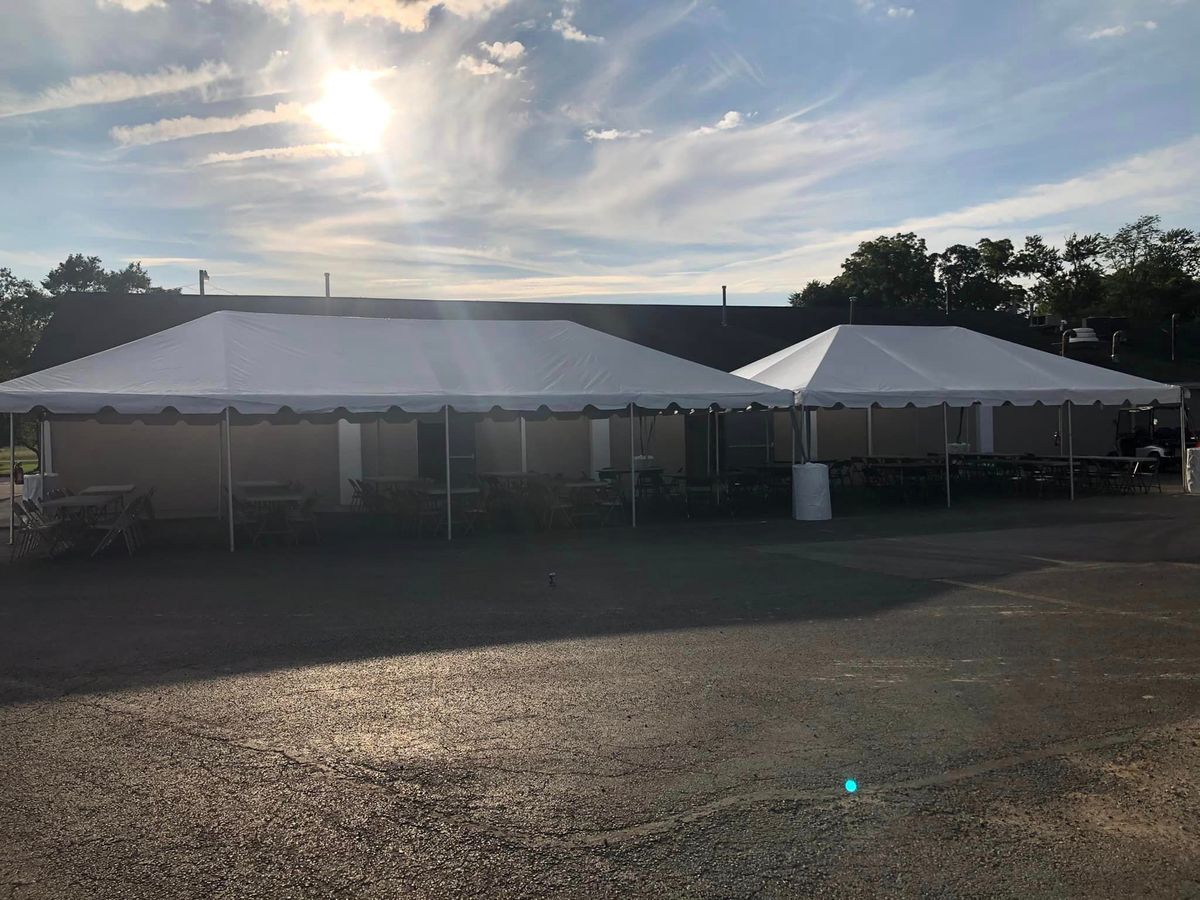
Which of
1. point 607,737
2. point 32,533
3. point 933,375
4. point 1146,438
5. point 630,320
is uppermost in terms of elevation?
point 630,320

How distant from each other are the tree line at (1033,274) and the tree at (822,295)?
2.5 inches

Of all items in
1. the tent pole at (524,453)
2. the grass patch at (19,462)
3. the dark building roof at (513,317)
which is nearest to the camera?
the dark building roof at (513,317)

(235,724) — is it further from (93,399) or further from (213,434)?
(213,434)

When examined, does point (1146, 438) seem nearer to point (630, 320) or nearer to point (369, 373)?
point (630, 320)

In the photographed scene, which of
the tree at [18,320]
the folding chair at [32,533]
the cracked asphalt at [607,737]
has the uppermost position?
the tree at [18,320]

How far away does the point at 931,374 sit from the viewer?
15.3 meters

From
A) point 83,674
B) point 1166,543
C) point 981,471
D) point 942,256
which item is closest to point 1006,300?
point 942,256

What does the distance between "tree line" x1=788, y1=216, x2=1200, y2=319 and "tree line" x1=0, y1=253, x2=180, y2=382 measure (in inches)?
1296

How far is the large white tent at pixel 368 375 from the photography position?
11.0 metres

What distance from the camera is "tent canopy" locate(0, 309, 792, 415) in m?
11.1

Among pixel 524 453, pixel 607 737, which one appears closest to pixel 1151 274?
pixel 524 453

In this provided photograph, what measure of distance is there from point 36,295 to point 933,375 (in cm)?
4348

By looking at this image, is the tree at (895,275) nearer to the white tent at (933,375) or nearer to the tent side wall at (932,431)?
the tent side wall at (932,431)

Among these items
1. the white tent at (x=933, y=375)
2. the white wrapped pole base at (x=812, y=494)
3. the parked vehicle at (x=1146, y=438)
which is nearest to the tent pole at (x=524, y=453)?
the white tent at (x=933, y=375)
